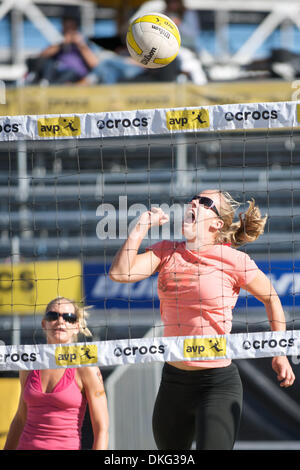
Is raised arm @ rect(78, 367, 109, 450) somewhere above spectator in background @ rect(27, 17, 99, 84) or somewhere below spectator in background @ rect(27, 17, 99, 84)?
below

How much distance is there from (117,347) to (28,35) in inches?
239

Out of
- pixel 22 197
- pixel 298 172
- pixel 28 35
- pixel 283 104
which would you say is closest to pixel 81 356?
pixel 283 104

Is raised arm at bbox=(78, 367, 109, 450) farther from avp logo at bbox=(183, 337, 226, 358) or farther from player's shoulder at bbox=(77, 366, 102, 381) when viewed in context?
avp logo at bbox=(183, 337, 226, 358)

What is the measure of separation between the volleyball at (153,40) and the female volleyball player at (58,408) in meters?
1.96

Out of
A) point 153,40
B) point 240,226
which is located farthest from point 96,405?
point 153,40

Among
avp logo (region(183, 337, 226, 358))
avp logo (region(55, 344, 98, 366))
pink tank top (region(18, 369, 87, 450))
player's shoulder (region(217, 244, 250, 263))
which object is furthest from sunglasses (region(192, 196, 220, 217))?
pink tank top (region(18, 369, 87, 450))

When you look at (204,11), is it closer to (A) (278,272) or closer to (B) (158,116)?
(A) (278,272)

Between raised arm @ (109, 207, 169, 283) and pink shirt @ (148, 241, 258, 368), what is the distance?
8cm

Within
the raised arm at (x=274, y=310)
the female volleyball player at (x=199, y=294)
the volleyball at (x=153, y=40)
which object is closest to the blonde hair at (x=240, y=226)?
the female volleyball player at (x=199, y=294)

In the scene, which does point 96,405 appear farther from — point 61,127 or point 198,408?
point 61,127

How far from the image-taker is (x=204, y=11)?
28.5 feet

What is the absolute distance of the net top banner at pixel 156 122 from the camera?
385cm

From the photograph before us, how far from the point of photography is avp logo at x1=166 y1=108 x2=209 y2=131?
12.7 ft

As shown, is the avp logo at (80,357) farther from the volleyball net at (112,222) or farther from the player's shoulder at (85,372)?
the volleyball net at (112,222)
